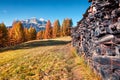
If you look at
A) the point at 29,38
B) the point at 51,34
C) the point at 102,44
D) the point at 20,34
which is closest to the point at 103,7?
the point at 102,44

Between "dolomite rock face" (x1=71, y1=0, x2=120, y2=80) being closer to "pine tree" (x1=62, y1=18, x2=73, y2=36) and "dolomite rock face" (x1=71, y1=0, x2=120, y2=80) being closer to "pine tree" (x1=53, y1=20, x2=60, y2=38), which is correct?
"pine tree" (x1=62, y1=18, x2=73, y2=36)

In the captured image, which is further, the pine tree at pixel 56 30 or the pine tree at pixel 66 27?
the pine tree at pixel 56 30

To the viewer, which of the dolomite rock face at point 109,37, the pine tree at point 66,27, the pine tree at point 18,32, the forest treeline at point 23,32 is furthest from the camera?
the pine tree at point 66,27

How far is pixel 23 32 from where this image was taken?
9575 centimetres

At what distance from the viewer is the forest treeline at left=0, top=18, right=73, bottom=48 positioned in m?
76.6

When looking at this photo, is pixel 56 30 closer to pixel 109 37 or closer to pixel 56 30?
pixel 56 30

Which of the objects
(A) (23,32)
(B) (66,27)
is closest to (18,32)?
(A) (23,32)

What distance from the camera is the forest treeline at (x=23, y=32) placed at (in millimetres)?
76562

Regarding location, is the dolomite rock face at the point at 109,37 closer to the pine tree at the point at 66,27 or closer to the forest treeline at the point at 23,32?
the forest treeline at the point at 23,32

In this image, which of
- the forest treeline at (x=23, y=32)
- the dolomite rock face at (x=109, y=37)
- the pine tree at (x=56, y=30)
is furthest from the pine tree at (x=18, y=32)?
the dolomite rock face at (x=109, y=37)

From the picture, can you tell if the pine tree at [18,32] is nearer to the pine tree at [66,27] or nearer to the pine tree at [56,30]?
the pine tree at [56,30]

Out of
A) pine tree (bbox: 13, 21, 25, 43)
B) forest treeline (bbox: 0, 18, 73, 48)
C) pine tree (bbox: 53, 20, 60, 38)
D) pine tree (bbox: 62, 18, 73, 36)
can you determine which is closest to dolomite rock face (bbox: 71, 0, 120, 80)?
forest treeline (bbox: 0, 18, 73, 48)

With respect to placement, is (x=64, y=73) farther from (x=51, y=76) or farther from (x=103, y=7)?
(x=103, y=7)

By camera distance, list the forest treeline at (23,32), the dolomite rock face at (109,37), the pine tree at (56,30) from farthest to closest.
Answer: the pine tree at (56,30)
the forest treeline at (23,32)
the dolomite rock face at (109,37)
